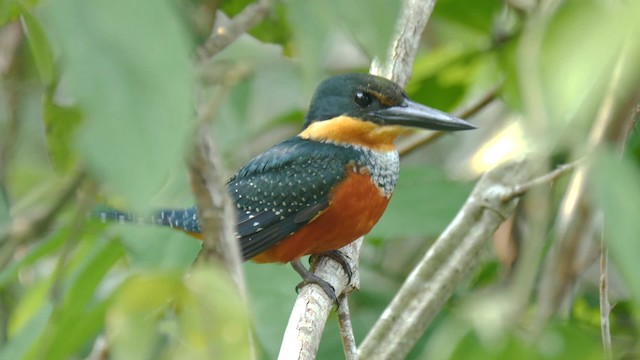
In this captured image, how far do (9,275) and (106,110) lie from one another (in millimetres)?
1491

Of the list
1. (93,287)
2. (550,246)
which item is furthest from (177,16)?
(550,246)

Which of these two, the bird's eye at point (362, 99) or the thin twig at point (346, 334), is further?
the bird's eye at point (362, 99)

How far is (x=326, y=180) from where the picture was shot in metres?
2.95

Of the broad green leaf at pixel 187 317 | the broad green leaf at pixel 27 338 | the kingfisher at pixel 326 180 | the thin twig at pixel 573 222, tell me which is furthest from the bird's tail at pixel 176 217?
the broad green leaf at pixel 187 317

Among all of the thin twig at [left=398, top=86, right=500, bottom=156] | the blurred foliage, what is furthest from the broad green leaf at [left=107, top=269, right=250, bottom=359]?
the thin twig at [left=398, top=86, right=500, bottom=156]

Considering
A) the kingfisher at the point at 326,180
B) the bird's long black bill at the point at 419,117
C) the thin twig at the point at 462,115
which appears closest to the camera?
the bird's long black bill at the point at 419,117

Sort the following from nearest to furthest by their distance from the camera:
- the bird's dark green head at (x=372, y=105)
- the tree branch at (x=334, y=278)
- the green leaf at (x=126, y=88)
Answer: the green leaf at (x=126, y=88) < the tree branch at (x=334, y=278) < the bird's dark green head at (x=372, y=105)

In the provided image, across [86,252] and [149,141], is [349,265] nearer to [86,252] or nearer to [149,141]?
[86,252]

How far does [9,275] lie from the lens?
2.02 metres

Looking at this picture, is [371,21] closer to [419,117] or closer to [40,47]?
[40,47]

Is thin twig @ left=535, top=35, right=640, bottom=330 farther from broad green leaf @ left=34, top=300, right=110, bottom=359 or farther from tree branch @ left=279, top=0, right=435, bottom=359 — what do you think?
broad green leaf @ left=34, top=300, right=110, bottom=359

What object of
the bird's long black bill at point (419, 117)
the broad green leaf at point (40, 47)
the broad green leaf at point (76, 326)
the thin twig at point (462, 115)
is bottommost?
the broad green leaf at point (40, 47)

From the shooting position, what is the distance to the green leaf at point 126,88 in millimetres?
628

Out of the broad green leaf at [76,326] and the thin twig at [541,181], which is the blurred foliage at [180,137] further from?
the thin twig at [541,181]
